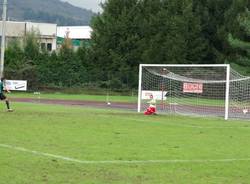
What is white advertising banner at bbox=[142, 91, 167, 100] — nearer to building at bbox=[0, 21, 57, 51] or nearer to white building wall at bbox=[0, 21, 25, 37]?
building at bbox=[0, 21, 57, 51]

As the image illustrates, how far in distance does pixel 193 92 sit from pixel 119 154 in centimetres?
2427

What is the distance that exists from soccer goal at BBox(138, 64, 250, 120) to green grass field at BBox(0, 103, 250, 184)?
1245 centimetres

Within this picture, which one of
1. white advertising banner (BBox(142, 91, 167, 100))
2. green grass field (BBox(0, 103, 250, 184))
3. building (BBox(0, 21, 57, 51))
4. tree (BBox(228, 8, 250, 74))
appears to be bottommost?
green grass field (BBox(0, 103, 250, 184))

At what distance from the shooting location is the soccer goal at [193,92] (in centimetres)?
3716

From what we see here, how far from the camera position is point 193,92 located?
39.1 meters

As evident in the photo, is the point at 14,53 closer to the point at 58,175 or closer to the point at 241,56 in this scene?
the point at 241,56

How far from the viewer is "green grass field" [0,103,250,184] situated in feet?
38.9

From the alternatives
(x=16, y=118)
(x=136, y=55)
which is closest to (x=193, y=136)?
(x=16, y=118)

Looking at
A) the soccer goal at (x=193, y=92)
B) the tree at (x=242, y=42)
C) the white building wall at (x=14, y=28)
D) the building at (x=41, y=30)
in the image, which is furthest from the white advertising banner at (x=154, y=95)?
the white building wall at (x=14, y=28)

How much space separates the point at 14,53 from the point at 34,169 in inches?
2450

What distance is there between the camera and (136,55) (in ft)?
240

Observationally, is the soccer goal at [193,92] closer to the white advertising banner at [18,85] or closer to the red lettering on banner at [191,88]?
the red lettering on banner at [191,88]

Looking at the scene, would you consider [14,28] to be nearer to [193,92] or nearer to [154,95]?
[193,92]

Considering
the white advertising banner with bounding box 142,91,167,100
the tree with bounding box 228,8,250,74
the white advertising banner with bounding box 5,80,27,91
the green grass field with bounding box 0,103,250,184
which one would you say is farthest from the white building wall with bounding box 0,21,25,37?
the green grass field with bounding box 0,103,250,184
